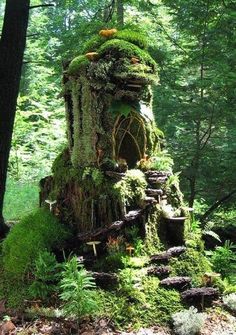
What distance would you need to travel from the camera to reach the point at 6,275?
17.3 feet

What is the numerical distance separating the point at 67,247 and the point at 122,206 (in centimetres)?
90

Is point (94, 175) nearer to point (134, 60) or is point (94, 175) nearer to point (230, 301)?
point (134, 60)

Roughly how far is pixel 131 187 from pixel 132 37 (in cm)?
218

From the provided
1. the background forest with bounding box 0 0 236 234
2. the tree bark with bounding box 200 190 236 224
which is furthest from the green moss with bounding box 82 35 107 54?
the tree bark with bounding box 200 190 236 224

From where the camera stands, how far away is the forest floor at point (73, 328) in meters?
4.20

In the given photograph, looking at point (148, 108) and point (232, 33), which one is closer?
point (148, 108)

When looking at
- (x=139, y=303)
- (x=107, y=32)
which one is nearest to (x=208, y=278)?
(x=139, y=303)

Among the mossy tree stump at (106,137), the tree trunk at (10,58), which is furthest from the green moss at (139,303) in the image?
the tree trunk at (10,58)

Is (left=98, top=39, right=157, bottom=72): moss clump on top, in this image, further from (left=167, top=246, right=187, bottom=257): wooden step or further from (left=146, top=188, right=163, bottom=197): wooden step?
(left=167, top=246, right=187, bottom=257): wooden step

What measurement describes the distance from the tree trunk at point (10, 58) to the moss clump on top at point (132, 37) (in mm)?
1705

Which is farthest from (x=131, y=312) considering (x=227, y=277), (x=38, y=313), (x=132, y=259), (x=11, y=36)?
(x=11, y=36)

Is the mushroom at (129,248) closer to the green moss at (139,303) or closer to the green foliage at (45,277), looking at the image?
the green moss at (139,303)

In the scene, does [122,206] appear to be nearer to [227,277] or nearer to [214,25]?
[227,277]

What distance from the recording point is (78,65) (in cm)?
558
